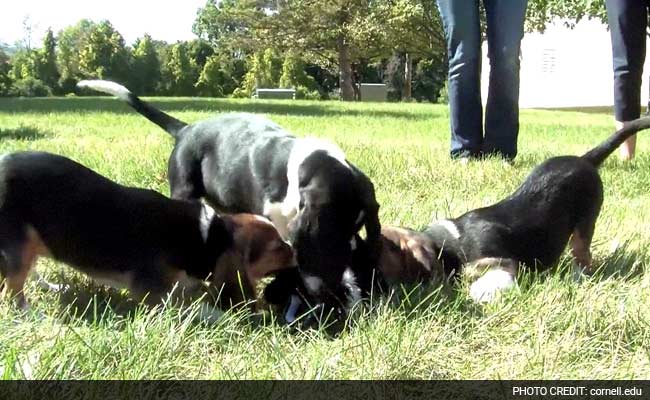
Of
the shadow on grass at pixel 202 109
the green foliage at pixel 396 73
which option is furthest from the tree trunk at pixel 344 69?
the shadow on grass at pixel 202 109

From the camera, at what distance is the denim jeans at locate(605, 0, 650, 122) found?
18.5 ft

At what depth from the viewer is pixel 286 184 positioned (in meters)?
3.28

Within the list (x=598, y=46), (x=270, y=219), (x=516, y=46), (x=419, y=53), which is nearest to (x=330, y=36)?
(x=419, y=53)

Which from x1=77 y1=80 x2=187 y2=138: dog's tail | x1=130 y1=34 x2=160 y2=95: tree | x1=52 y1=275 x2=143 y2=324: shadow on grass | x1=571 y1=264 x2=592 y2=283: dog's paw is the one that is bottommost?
x1=571 y1=264 x2=592 y2=283: dog's paw

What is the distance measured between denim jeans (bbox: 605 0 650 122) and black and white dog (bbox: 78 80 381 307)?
3.09 meters

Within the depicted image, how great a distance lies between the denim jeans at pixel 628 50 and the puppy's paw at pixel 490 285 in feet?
10.6

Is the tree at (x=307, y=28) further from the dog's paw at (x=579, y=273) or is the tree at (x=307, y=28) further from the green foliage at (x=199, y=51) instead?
the dog's paw at (x=579, y=273)

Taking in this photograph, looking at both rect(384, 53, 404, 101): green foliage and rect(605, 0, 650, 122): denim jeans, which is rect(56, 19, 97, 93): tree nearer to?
rect(384, 53, 404, 101): green foliage

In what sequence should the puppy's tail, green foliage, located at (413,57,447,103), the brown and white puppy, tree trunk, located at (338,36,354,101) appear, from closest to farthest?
the brown and white puppy → the puppy's tail → tree trunk, located at (338,36,354,101) → green foliage, located at (413,57,447,103)

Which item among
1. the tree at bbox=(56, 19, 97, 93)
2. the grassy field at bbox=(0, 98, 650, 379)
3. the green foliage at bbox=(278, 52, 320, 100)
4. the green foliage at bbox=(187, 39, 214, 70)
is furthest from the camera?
the green foliage at bbox=(187, 39, 214, 70)

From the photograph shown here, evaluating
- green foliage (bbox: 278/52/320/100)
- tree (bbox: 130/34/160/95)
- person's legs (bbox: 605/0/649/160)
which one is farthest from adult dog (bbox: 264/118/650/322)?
green foliage (bbox: 278/52/320/100)

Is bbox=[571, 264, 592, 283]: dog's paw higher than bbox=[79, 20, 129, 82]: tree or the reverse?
the reverse

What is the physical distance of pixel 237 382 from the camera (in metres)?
2.11

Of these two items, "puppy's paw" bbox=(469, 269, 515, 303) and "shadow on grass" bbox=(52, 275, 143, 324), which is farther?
"puppy's paw" bbox=(469, 269, 515, 303)
